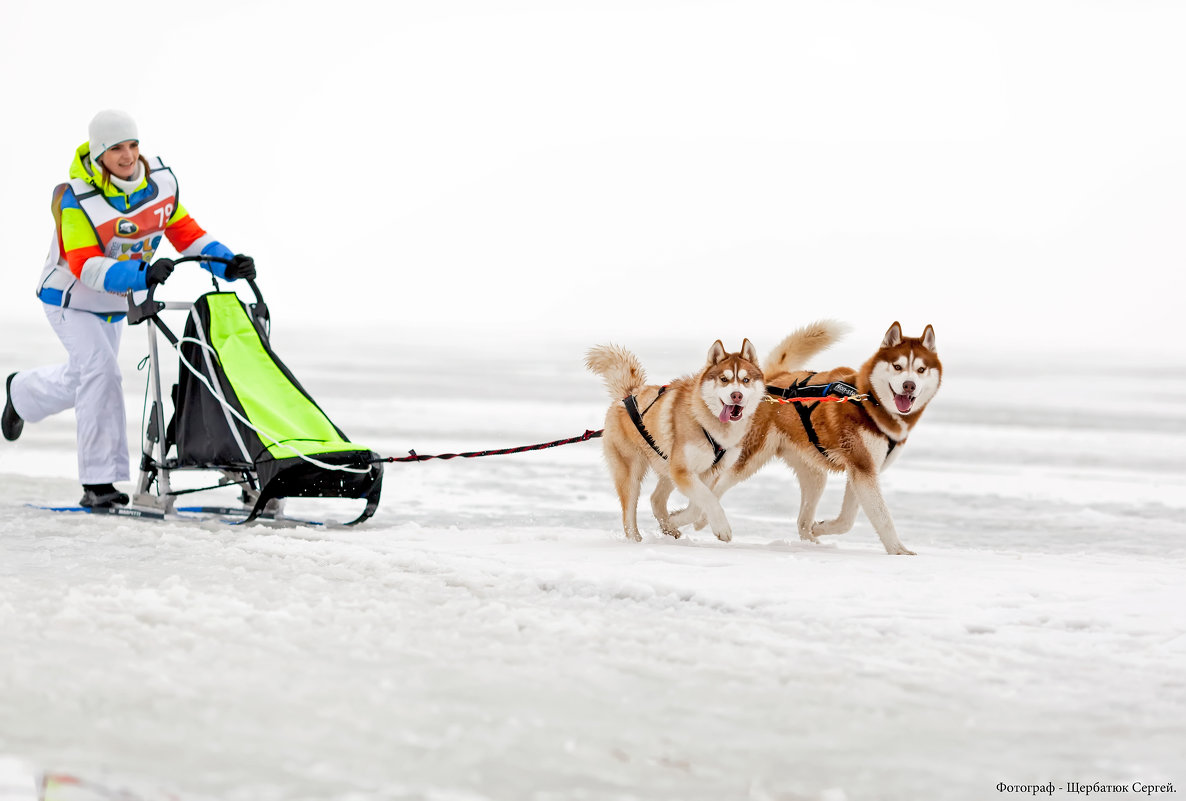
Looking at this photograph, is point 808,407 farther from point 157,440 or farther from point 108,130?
point 108,130

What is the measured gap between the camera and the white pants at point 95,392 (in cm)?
535

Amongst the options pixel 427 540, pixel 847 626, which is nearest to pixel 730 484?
pixel 427 540

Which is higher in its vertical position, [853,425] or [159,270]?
[159,270]

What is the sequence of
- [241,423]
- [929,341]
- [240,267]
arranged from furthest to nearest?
[240,267] < [241,423] < [929,341]

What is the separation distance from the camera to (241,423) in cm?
502

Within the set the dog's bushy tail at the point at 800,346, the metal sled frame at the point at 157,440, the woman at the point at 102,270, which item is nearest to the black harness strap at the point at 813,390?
the dog's bushy tail at the point at 800,346

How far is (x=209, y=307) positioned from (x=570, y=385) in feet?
38.1

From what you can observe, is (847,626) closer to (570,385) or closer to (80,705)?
(80,705)

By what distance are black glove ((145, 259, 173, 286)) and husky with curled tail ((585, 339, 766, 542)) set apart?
5.78 ft

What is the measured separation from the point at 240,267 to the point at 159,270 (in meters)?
0.38

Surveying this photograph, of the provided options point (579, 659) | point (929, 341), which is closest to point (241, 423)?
point (579, 659)

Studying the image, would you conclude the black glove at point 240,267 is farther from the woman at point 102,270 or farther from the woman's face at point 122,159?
the woman's face at point 122,159

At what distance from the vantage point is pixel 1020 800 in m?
2.25

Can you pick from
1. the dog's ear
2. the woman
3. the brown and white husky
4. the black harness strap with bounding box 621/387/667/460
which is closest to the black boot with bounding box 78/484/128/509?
the woman
